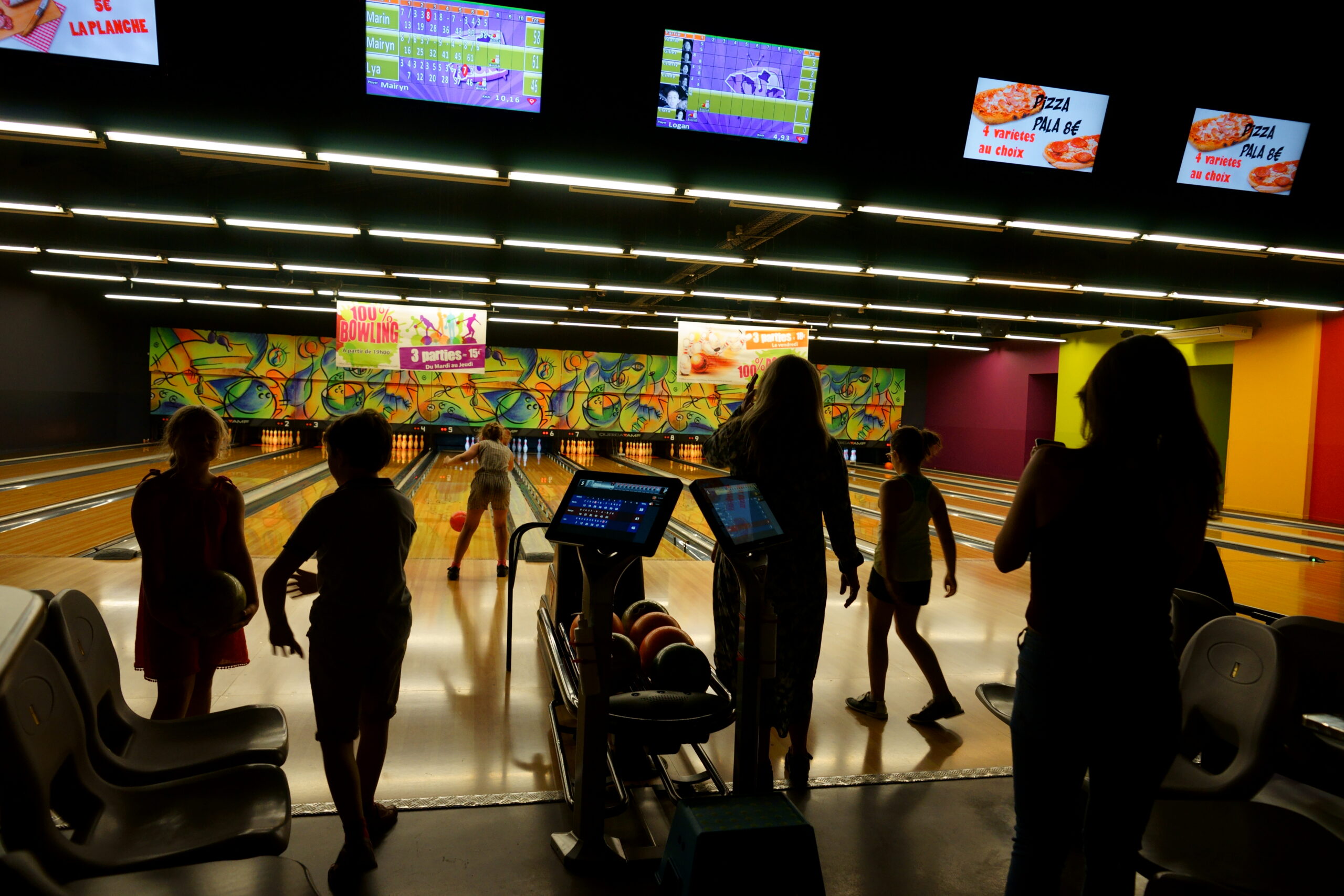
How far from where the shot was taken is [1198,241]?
5.76m

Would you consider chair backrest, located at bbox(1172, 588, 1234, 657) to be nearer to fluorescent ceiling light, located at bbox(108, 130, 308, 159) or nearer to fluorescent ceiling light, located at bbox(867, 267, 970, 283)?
fluorescent ceiling light, located at bbox(108, 130, 308, 159)

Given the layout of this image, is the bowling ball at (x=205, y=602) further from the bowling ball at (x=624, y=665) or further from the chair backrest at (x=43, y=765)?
the bowling ball at (x=624, y=665)

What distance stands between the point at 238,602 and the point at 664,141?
3.44 m

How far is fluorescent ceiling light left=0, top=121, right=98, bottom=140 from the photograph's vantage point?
13.8 ft

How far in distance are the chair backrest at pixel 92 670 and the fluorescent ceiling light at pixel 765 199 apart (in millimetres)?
4034

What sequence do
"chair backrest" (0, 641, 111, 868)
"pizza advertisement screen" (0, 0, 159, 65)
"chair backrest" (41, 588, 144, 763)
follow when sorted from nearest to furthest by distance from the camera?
"chair backrest" (0, 641, 111, 868) < "chair backrest" (41, 588, 144, 763) < "pizza advertisement screen" (0, 0, 159, 65)

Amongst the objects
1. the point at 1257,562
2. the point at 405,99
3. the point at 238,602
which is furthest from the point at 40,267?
the point at 1257,562

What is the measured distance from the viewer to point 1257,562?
7.35 meters

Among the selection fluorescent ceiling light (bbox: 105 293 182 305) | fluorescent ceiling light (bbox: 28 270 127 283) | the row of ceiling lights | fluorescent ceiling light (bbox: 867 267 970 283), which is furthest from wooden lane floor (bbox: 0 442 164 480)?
fluorescent ceiling light (bbox: 867 267 970 283)

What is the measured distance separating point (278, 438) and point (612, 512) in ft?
58.6

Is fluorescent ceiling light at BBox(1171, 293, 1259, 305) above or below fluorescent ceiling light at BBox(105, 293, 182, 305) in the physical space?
above

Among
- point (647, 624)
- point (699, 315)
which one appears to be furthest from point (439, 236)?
point (699, 315)

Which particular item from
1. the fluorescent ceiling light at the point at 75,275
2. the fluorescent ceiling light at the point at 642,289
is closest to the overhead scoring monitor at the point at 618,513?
the fluorescent ceiling light at the point at 642,289

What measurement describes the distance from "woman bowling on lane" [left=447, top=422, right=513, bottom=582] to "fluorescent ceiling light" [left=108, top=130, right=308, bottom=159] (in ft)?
6.64
